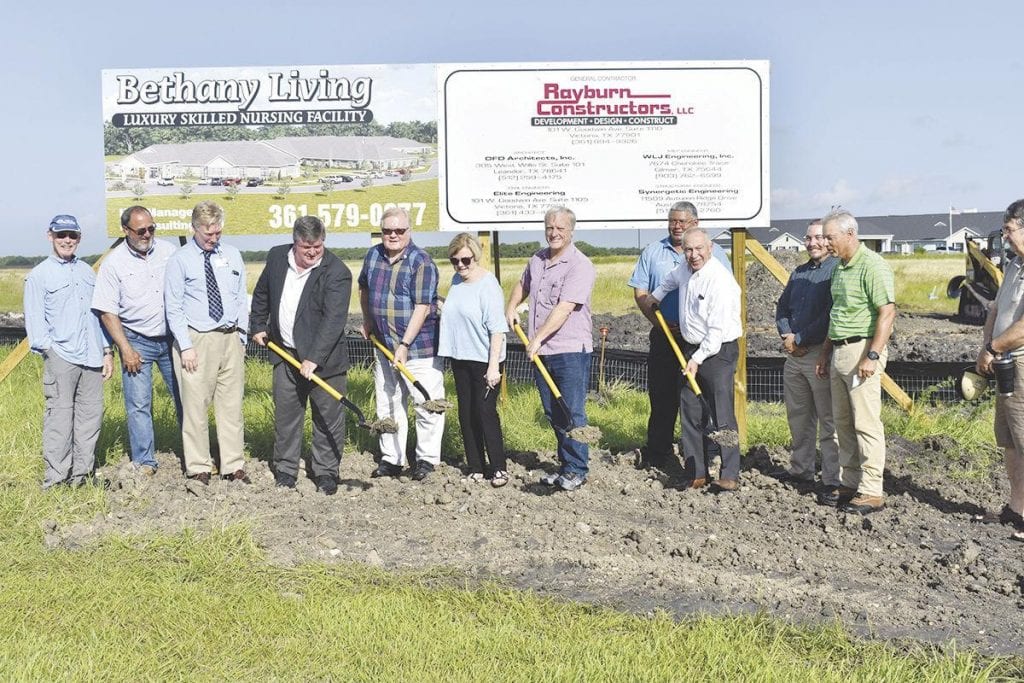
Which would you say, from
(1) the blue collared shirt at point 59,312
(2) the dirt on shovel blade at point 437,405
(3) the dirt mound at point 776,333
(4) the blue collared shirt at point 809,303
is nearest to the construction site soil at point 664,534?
(2) the dirt on shovel blade at point 437,405

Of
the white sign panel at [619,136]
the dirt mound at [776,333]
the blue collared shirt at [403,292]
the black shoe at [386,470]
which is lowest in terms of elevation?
the black shoe at [386,470]

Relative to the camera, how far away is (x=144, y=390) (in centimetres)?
742

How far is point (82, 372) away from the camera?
23.8 feet

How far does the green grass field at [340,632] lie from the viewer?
13.8 feet

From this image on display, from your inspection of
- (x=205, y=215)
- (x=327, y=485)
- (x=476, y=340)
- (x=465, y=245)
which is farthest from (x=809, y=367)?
(x=205, y=215)

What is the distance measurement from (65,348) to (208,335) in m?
0.93

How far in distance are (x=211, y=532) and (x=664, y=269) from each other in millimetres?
3403

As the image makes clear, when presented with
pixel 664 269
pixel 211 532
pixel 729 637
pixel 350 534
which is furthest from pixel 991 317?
pixel 211 532

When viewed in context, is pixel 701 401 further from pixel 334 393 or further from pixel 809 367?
pixel 334 393

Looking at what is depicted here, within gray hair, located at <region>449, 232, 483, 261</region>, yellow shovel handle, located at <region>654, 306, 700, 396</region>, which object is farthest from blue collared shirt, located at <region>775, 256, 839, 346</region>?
gray hair, located at <region>449, 232, 483, 261</region>

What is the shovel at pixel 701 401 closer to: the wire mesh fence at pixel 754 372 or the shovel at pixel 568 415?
the shovel at pixel 568 415

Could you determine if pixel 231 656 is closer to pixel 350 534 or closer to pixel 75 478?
pixel 350 534

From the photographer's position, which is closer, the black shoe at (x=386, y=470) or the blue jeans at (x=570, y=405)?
the blue jeans at (x=570, y=405)

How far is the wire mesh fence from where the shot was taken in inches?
385
